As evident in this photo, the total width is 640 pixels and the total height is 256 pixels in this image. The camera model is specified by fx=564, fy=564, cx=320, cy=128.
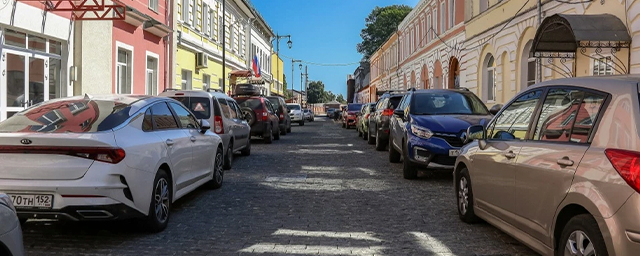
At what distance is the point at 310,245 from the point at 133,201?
1.69 metres

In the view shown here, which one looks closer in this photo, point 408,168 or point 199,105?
point 408,168

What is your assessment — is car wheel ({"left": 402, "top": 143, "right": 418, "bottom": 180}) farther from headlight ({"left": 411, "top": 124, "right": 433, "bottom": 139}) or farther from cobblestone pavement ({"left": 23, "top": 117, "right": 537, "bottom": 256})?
headlight ({"left": 411, "top": 124, "right": 433, "bottom": 139})

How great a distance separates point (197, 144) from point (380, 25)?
6947 centimetres

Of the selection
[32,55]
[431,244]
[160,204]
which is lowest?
[431,244]

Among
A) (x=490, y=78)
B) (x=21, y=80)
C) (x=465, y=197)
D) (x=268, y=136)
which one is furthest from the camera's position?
(x=490, y=78)

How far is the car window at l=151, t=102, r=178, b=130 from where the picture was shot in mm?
6301

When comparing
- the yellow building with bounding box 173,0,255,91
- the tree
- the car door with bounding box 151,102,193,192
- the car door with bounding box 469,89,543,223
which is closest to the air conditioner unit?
the yellow building with bounding box 173,0,255,91

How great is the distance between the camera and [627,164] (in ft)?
10.5

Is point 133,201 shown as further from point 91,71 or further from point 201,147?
point 91,71

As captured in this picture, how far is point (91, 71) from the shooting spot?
14852mm

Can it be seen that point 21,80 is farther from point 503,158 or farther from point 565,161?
point 565,161

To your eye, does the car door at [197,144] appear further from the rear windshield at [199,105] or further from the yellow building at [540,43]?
the yellow building at [540,43]

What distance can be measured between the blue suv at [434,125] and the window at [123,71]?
9.93m

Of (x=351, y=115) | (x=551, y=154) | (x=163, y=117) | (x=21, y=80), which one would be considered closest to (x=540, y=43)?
(x=163, y=117)
